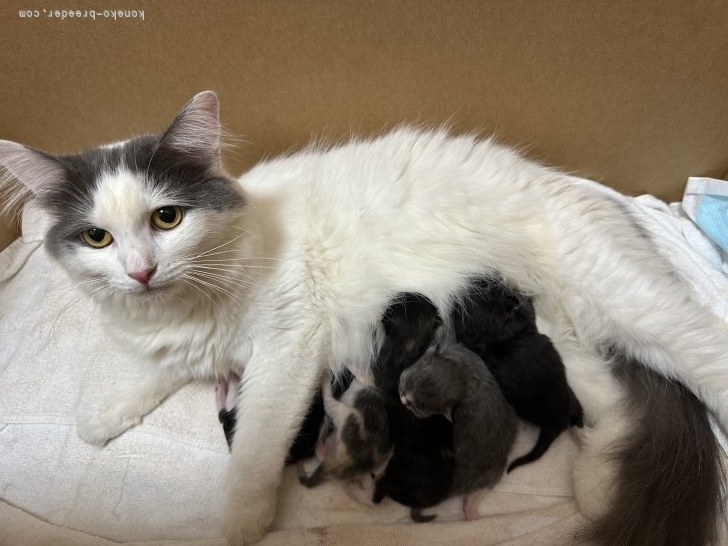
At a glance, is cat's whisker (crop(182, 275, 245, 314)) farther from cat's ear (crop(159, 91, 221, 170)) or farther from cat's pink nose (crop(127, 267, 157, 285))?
cat's ear (crop(159, 91, 221, 170))

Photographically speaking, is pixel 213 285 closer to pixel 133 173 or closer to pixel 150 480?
pixel 133 173

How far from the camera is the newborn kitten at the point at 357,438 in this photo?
1210 millimetres

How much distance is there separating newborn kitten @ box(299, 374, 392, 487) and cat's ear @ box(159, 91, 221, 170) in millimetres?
706

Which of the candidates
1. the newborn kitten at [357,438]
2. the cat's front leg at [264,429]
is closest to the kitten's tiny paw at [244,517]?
the cat's front leg at [264,429]

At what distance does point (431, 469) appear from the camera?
47.3 inches

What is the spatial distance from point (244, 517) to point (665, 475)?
1.04 meters

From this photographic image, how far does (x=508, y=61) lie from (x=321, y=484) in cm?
146

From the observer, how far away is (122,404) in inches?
57.9

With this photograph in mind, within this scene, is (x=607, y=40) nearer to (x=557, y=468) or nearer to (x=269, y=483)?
(x=557, y=468)

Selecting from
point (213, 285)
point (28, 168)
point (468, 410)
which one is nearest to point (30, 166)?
point (28, 168)

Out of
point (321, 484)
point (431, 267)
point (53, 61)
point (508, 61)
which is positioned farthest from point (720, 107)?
point (53, 61)

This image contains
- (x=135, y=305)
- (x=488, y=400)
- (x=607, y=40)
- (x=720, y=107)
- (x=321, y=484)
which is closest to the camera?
(x=135, y=305)

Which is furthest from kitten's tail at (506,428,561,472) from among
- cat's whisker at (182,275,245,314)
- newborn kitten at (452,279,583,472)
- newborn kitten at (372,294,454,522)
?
cat's whisker at (182,275,245,314)

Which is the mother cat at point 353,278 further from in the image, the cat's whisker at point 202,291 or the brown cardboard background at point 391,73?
the brown cardboard background at point 391,73
